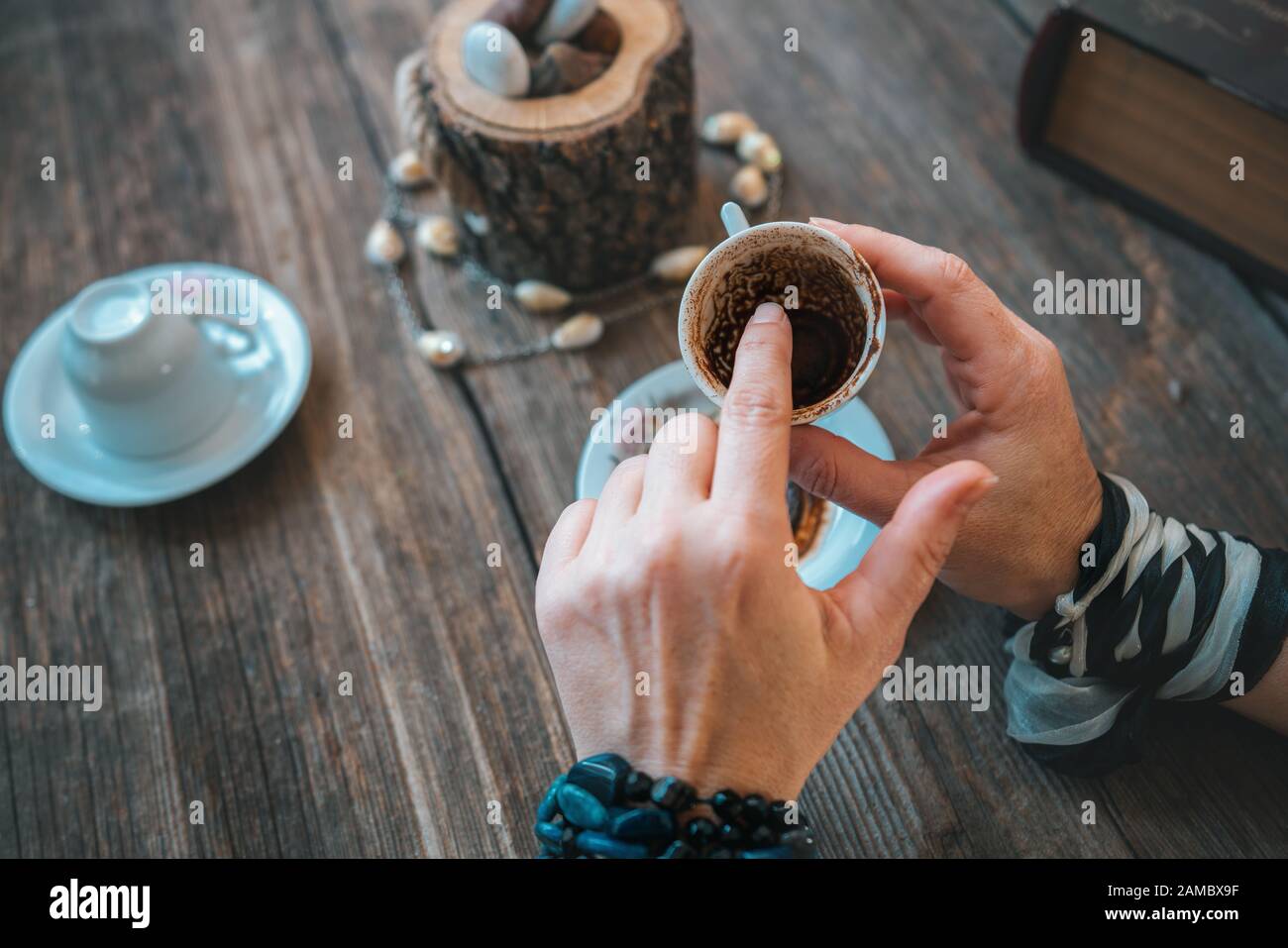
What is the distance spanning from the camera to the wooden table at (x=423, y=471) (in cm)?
87

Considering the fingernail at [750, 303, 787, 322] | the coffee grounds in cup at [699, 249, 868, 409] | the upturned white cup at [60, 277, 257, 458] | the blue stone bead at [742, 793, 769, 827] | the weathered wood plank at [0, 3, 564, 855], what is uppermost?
the fingernail at [750, 303, 787, 322]

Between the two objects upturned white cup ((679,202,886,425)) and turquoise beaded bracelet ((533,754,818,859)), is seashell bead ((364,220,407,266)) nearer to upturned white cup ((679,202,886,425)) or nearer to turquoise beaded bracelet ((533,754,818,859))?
upturned white cup ((679,202,886,425))

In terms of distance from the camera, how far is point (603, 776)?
649mm

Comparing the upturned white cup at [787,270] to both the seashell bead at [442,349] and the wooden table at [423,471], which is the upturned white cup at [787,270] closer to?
the wooden table at [423,471]

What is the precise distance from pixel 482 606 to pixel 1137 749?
64 centimetres

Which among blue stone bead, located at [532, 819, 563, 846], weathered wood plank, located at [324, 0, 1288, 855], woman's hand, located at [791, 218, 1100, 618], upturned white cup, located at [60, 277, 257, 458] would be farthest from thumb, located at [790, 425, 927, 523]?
upturned white cup, located at [60, 277, 257, 458]

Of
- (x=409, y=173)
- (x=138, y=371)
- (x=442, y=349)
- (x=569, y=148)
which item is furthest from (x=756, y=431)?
(x=409, y=173)

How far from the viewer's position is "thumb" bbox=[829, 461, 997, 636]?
0.62 meters

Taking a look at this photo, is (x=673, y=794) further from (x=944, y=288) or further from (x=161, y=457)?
(x=161, y=457)

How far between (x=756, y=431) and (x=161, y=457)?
74 centimetres

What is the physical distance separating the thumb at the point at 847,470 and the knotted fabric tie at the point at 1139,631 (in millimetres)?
187

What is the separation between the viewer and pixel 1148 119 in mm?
1063
